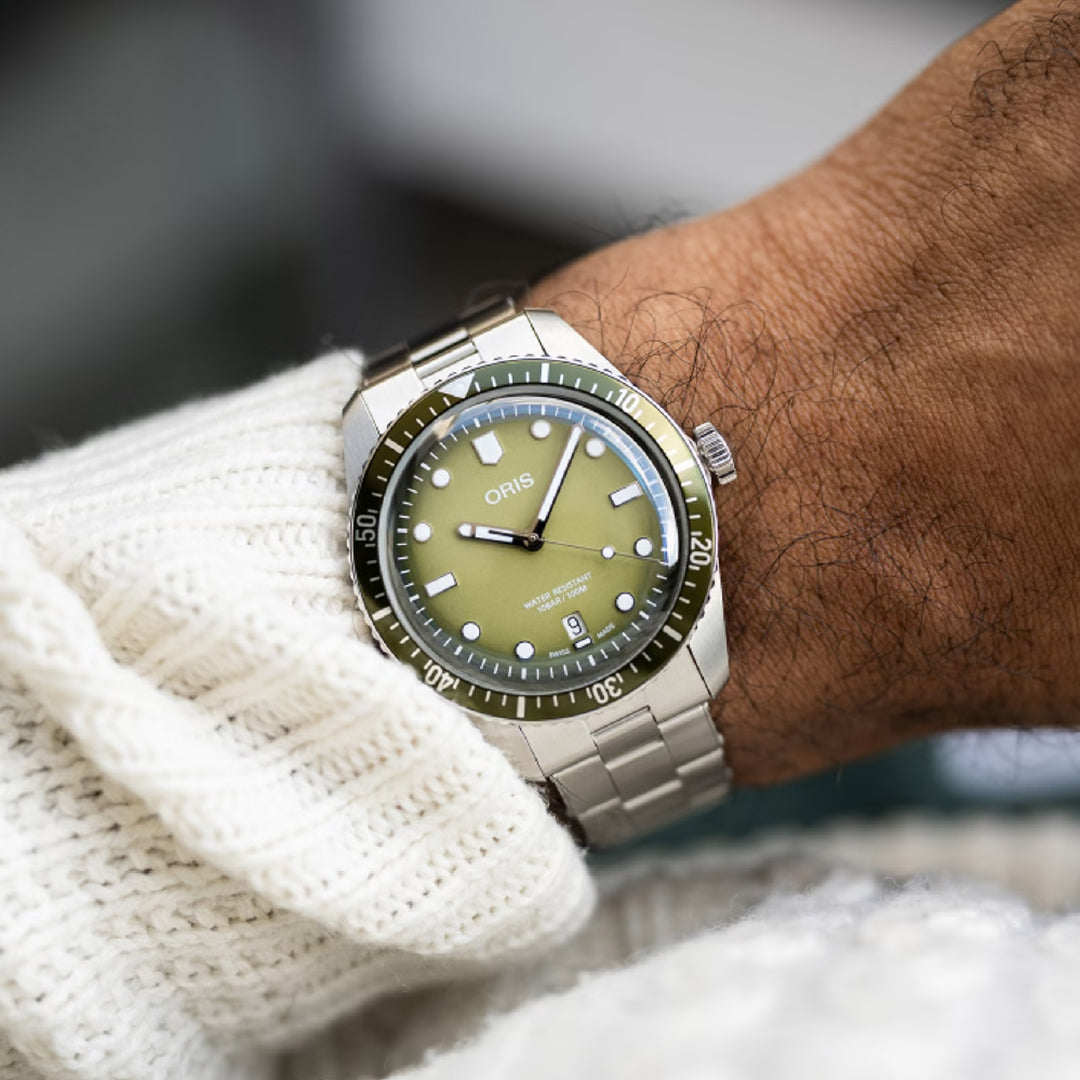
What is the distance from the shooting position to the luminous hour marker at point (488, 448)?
0.91m

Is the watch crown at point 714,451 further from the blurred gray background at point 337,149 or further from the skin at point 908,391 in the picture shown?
the blurred gray background at point 337,149

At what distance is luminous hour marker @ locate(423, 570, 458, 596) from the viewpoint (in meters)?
0.90

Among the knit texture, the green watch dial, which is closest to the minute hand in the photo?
the green watch dial

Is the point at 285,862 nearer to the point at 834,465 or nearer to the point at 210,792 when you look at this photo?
the point at 210,792

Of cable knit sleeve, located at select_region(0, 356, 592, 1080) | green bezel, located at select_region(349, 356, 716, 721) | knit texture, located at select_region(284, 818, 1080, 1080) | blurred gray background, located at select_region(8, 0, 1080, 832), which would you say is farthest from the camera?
blurred gray background, located at select_region(8, 0, 1080, 832)

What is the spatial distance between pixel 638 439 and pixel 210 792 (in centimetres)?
45

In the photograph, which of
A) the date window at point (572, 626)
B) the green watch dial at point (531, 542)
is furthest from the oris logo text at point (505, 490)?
the date window at point (572, 626)

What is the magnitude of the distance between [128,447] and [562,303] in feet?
1.38

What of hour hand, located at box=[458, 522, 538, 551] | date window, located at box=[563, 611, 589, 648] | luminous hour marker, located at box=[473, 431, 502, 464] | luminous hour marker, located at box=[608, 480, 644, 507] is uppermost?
luminous hour marker, located at box=[473, 431, 502, 464]

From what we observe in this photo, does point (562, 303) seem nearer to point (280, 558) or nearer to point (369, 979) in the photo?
point (280, 558)

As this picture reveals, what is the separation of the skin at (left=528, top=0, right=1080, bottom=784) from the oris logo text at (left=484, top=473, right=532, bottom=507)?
158 mm

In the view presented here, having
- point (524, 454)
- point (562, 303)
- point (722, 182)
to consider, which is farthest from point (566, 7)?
point (524, 454)

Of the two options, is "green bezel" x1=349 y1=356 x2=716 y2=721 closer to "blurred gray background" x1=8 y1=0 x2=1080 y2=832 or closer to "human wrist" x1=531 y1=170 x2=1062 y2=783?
"human wrist" x1=531 y1=170 x2=1062 y2=783

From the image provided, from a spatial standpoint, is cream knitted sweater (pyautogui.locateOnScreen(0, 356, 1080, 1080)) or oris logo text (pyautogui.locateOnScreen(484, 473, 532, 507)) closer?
cream knitted sweater (pyautogui.locateOnScreen(0, 356, 1080, 1080))
